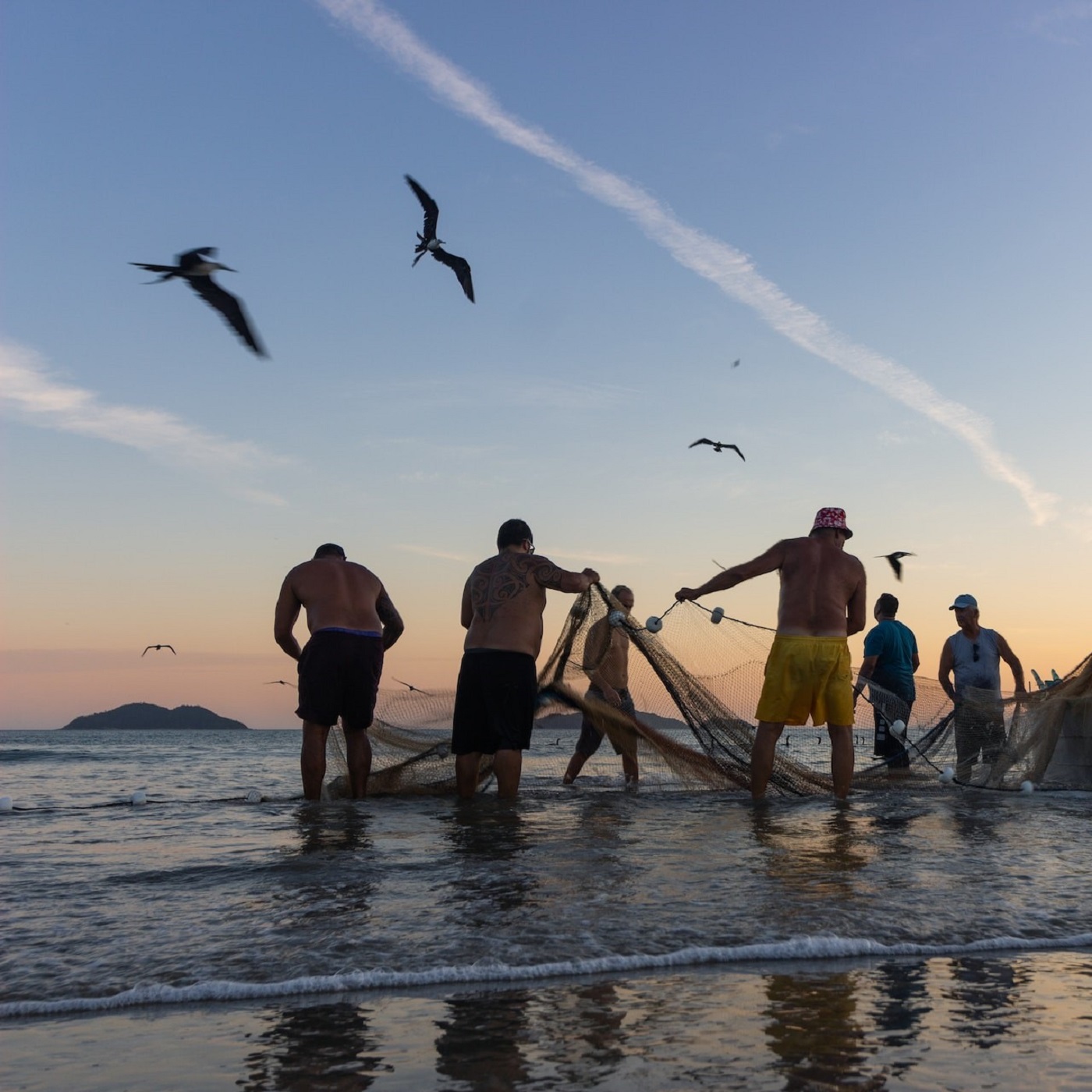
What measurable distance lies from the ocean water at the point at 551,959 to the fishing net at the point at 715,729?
227cm

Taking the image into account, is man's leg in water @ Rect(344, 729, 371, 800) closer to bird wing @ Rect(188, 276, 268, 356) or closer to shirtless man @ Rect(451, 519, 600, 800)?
shirtless man @ Rect(451, 519, 600, 800)

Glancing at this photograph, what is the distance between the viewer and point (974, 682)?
9.77m

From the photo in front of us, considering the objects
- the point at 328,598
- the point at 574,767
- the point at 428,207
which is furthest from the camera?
the point at 428,207

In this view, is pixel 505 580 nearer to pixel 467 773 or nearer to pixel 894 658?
pixel 467 773

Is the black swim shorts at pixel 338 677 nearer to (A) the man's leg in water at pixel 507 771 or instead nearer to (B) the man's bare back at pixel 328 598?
(B) the man's bare back at pixel 328 598

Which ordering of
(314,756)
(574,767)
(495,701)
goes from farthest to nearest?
(574,767)
(314,756)
(495,701)

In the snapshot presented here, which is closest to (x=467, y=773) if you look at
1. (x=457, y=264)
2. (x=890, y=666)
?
(x=890, y=666)

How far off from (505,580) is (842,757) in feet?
8.94

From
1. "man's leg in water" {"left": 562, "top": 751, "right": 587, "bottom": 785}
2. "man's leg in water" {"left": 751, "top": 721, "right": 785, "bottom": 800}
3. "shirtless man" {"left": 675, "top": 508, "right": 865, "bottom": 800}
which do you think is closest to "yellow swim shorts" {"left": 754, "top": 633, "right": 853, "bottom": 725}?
"shirtless man" {"left": 675, "top": 508, "right": 865, "bottom": 800}

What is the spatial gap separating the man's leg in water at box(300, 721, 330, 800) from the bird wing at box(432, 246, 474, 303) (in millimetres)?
6279

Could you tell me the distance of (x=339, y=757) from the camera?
8.23 m

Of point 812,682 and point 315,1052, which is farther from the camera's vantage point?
point 812,682

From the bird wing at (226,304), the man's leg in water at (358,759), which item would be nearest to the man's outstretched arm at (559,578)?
the man's leg in water at (358,759)

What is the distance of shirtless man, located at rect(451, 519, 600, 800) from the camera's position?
705 cm
